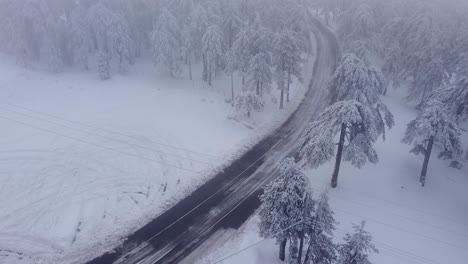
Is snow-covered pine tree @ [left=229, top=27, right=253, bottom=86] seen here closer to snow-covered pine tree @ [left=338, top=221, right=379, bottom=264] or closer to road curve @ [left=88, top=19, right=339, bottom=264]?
road curve @ [left=88, top=19, right=339, bottom=264]

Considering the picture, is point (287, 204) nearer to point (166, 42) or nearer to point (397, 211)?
point (397, 211)

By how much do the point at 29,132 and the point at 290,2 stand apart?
40262mm

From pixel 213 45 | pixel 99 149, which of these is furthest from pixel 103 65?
pixel 99 149

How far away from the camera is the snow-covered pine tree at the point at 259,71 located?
1533 inches

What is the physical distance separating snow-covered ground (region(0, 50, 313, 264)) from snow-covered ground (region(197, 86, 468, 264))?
7.70 metres

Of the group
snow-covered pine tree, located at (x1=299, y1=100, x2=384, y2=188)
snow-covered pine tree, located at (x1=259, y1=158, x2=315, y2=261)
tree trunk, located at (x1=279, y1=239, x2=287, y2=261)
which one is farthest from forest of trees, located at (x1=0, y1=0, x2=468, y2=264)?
tree trunk, located at (x1=279, y1=239, x2=287, y2=261)

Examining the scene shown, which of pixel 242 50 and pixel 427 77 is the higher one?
pixel 242 50

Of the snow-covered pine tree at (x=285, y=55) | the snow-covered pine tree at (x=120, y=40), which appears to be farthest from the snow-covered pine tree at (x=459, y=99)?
the snow-covered pine tree at (x=120, y=40)

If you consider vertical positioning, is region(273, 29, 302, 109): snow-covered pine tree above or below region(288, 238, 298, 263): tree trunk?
above

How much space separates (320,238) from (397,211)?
36.1ft

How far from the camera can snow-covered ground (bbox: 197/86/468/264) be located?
23.0 metres

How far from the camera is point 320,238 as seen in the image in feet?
62.4

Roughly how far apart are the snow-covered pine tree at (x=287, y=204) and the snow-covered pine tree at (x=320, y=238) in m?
0.63

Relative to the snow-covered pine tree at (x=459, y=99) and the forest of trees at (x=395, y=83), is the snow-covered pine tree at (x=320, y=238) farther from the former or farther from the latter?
the snow-covered pine tree at (x=459, y=99)
